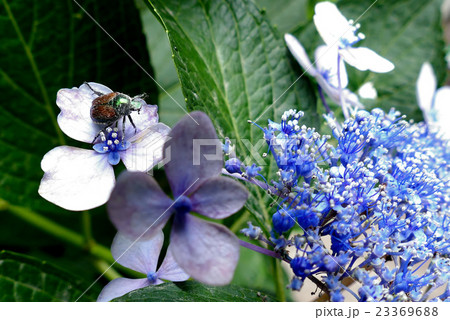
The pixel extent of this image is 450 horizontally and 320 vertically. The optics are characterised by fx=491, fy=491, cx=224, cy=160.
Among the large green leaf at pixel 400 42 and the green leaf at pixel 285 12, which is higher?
the green leaf at pixel 285 12

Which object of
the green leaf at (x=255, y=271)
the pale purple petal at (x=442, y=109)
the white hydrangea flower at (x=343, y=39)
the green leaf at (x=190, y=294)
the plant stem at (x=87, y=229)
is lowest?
the green leaf at (x=255, y=271)

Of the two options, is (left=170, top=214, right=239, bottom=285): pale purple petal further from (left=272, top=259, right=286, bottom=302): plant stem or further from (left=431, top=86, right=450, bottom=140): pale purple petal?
(left=431, top=86, right=450, bottom=140): pale purple petal

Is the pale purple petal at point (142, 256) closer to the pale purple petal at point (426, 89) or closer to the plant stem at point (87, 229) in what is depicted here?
Answer: the plant stem at point (87, 229)

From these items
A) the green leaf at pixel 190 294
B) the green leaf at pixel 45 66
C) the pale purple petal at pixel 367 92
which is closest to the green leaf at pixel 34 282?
the green leaf at pixel 45 66

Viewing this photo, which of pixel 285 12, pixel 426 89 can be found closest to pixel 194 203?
pixel 426 89

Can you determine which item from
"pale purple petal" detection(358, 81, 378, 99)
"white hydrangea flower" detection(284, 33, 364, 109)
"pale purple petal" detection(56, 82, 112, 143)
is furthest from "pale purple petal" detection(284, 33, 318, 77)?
"pale purple petal" detection(56, 82, 112, 143)

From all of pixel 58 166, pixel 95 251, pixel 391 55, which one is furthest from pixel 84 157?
pixel 391 55
